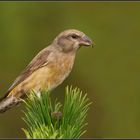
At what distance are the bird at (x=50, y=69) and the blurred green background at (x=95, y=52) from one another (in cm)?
688

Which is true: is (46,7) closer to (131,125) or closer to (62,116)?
(131,125)

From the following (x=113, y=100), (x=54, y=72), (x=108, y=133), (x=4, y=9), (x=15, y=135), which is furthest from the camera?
(x=4, y=9)

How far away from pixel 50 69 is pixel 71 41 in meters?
0.33

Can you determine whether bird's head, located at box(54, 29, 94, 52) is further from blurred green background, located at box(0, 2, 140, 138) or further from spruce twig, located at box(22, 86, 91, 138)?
blurred green background, located at box(0, 2, 140, 138)

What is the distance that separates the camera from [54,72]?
21.1 feet

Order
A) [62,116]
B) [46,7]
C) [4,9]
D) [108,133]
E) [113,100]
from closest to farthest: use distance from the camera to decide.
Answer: [62,116], [108,133], [113,100], [4,9], [46,7]

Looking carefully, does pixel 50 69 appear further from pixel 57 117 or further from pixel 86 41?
pixel 57 117

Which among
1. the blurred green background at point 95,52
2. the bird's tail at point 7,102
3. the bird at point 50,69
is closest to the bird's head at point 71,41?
the bird at point 50,69

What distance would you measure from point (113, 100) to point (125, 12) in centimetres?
295

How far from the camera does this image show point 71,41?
6.64m

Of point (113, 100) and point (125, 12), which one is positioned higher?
point (125, 12)

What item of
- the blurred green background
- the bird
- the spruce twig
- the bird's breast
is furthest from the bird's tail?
the blurred green background

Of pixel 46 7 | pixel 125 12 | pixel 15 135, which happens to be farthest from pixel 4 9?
pixel 15 135

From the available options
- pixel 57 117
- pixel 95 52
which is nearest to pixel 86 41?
pixel 57 117
